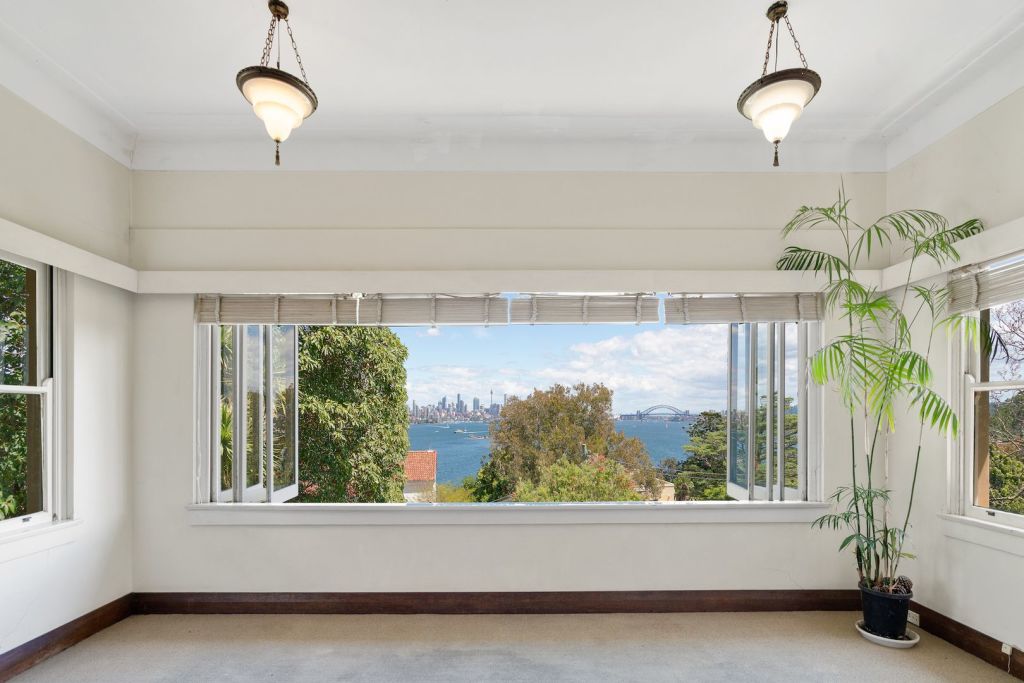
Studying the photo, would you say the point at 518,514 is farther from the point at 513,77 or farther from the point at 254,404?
the point at 513,77

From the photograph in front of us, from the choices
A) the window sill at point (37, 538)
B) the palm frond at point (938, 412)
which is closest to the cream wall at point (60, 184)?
the window sill at point (37, 538)

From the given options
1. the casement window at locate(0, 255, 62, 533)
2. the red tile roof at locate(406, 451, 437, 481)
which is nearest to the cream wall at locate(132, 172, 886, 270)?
the casement window at locate(0, 255, 62, 533)

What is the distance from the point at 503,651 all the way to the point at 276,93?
9.18 ft

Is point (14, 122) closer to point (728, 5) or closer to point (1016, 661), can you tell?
point (728, 5)

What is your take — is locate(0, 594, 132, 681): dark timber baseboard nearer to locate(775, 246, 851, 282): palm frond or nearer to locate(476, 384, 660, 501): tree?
locate(476, 384, 660, 501): tree

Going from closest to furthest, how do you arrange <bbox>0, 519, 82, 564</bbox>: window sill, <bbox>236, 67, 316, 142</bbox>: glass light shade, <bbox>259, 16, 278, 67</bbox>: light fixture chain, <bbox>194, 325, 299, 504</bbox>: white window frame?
<bbox>236, 67, 316, 142</bbox>: glass light shade → <bbox>259, 16, 278, 67</bbox>: light fixture chain → <bbox>0, 519, 82, 564</bbox>: window sill → <bbox>194, 325, 299, 504</bbox>: white window frame

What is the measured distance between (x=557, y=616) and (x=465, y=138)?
2897 mm

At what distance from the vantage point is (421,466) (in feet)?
12.8

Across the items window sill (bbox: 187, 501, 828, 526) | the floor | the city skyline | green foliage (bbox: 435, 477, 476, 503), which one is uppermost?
the city skyline

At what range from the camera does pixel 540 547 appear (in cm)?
360

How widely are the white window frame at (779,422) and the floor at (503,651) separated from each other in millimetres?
715

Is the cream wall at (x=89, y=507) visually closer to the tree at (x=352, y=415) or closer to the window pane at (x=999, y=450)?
the tree at (x=352, y=415)

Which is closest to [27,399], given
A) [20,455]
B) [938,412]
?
[20,455]

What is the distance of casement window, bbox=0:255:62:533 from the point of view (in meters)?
2.85
